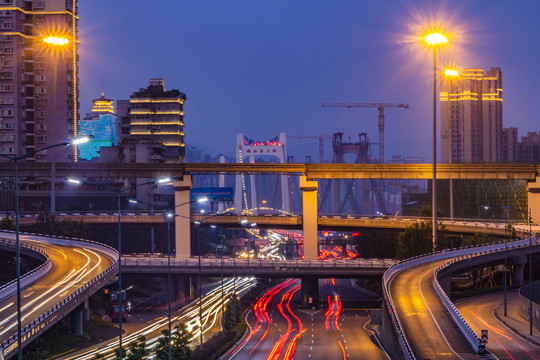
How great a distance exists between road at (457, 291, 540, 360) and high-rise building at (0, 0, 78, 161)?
98087 mm

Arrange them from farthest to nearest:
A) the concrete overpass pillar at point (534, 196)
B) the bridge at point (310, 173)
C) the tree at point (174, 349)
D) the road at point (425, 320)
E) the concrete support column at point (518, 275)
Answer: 1. the bridge at point (310, 173)
2. the concrete overpass pillar at point (534, 196)
3. the concrete support column at point (518, 275)
4. the tree at point (174, 349)
5. the road at point (425, 320)

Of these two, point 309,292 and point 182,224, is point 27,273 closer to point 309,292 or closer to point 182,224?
point 309,292

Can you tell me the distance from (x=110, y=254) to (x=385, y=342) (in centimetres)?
3861

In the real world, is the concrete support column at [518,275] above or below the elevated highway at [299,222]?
below

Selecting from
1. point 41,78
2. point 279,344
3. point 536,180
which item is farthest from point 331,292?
point 41,78

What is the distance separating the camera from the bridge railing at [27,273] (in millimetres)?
64125

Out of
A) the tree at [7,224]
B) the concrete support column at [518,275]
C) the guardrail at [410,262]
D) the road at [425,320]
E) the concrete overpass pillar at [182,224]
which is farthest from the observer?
the tree at [7,224]

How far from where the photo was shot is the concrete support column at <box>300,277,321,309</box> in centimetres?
9938

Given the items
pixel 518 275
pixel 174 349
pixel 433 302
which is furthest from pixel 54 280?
pixel 518 275

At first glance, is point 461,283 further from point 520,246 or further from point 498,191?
point 498,191

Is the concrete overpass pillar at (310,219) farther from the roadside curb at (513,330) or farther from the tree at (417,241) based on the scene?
the roadside curb at (513,330)

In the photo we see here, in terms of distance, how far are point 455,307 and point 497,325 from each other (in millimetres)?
6749

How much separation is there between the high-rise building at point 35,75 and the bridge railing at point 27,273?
65.9m

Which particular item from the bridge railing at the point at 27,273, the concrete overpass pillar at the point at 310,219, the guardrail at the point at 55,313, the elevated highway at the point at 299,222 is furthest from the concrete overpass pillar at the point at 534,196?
the bridge railing at the point at 27,273
